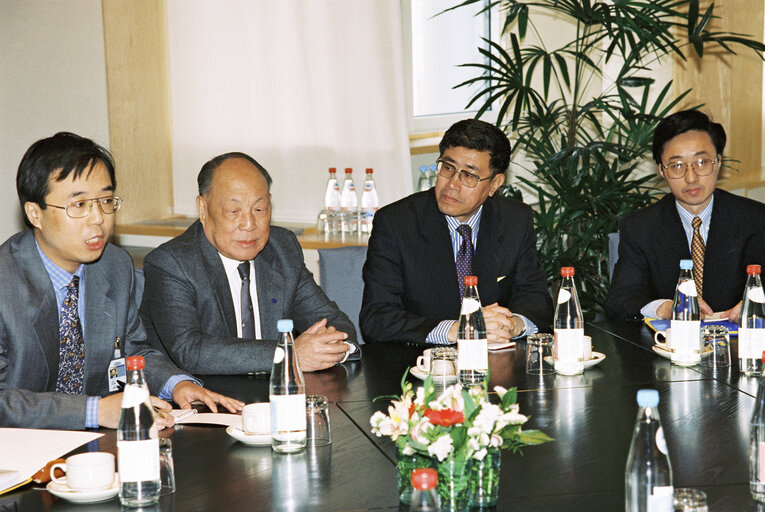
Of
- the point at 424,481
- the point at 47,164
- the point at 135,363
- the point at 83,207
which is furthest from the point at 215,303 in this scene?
the point at 424,481

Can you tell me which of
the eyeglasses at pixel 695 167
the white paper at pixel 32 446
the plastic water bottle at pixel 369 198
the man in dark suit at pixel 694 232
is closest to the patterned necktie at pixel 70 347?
the white paper at pixel 32 446

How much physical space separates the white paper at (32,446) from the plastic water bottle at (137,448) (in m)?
0.23

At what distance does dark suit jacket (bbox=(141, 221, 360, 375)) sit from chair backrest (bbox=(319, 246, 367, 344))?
23 centimetres

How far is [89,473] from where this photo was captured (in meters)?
1.65

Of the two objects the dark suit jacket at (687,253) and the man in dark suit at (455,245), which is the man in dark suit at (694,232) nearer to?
the dark suit jacket at (687,253)

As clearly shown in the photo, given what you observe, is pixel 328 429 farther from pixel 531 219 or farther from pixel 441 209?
pixel 531 219

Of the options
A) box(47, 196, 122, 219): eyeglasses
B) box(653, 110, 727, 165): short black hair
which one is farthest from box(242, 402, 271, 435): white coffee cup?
box(653, 110, 727, 165): short black hair

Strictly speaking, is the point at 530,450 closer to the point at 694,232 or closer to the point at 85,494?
the point at 85,494

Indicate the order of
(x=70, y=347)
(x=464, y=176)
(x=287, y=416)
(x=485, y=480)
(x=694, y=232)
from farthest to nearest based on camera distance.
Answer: (x=694, y=232), (x=464, y=176), (x=70, y=347), (x=287, y=416), (x=485, y=480)

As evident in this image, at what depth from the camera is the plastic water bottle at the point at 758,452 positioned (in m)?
1.59

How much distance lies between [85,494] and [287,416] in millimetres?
410

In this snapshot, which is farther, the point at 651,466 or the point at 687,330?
the point at 687,330

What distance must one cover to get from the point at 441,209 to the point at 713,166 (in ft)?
3.45

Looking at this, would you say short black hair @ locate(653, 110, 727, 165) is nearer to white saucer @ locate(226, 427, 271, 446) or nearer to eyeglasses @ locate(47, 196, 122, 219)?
eyeglasses @ locate(47, 196, 122, 219)
